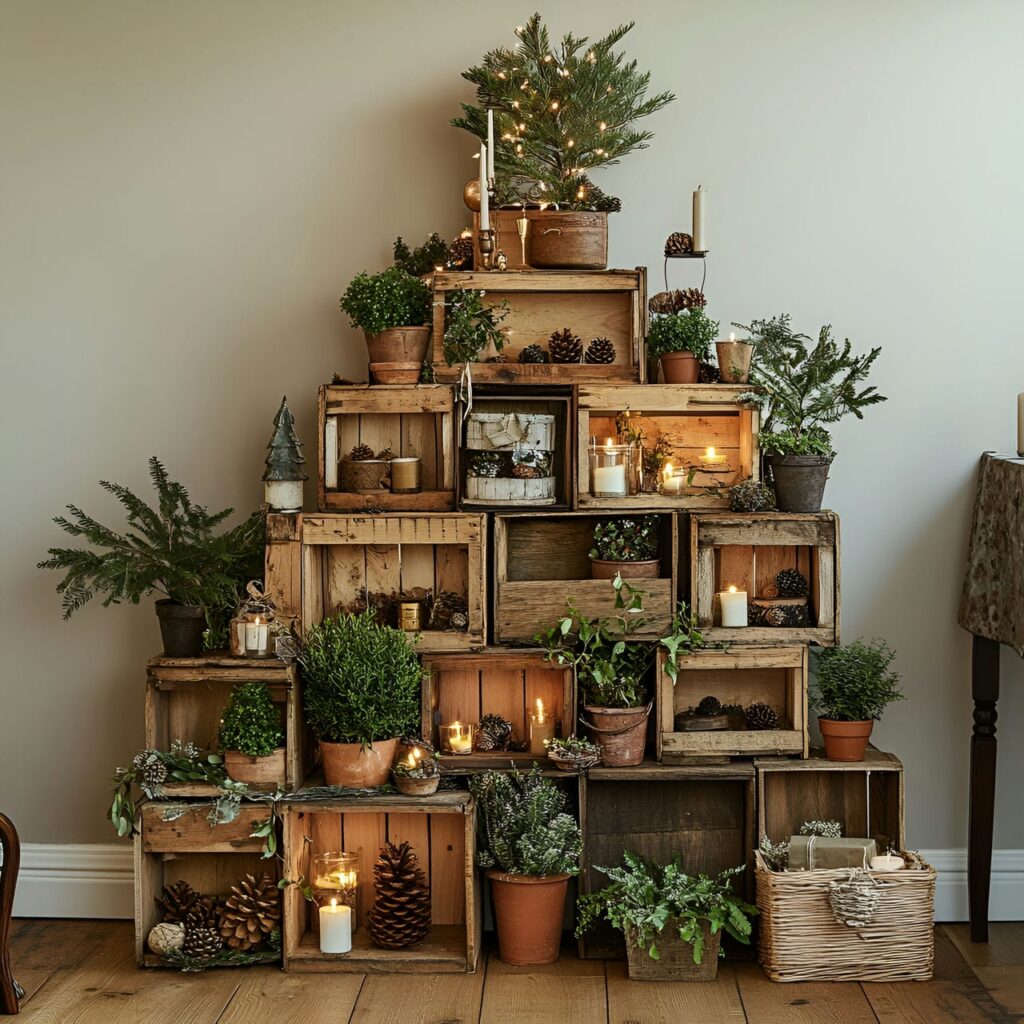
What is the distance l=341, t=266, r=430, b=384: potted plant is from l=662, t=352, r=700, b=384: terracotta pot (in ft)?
2.09

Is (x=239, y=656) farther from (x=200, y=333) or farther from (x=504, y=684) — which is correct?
(x=200, y=333)

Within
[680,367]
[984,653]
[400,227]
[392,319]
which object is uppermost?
[400,227]

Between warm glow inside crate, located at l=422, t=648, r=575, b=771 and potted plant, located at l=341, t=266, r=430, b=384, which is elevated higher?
potted plant, located at l=341, t=266, r=430, b=384

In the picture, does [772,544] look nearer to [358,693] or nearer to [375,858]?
[358,693]

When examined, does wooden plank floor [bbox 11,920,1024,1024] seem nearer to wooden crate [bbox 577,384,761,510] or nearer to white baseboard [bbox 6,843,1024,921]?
white baseboard [bbox 6,843,1024,921]

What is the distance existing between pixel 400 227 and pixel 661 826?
1790 mm

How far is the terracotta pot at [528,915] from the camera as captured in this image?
317 cm

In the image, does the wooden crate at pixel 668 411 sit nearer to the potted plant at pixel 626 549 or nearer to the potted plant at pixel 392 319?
the potted plant at pixel 626 549

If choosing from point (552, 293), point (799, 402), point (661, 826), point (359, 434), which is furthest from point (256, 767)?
point (799, 402)

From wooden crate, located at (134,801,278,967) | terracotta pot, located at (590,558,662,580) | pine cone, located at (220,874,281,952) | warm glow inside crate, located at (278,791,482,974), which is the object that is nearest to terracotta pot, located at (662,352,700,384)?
terracotta pot, located at (590,558,662,580)

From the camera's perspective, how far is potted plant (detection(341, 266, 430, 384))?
3.28 metres

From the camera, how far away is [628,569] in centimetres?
330

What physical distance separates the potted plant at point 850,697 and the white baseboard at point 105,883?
588mm

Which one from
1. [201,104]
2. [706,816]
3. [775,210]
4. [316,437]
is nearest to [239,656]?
Answer: [316,437]
